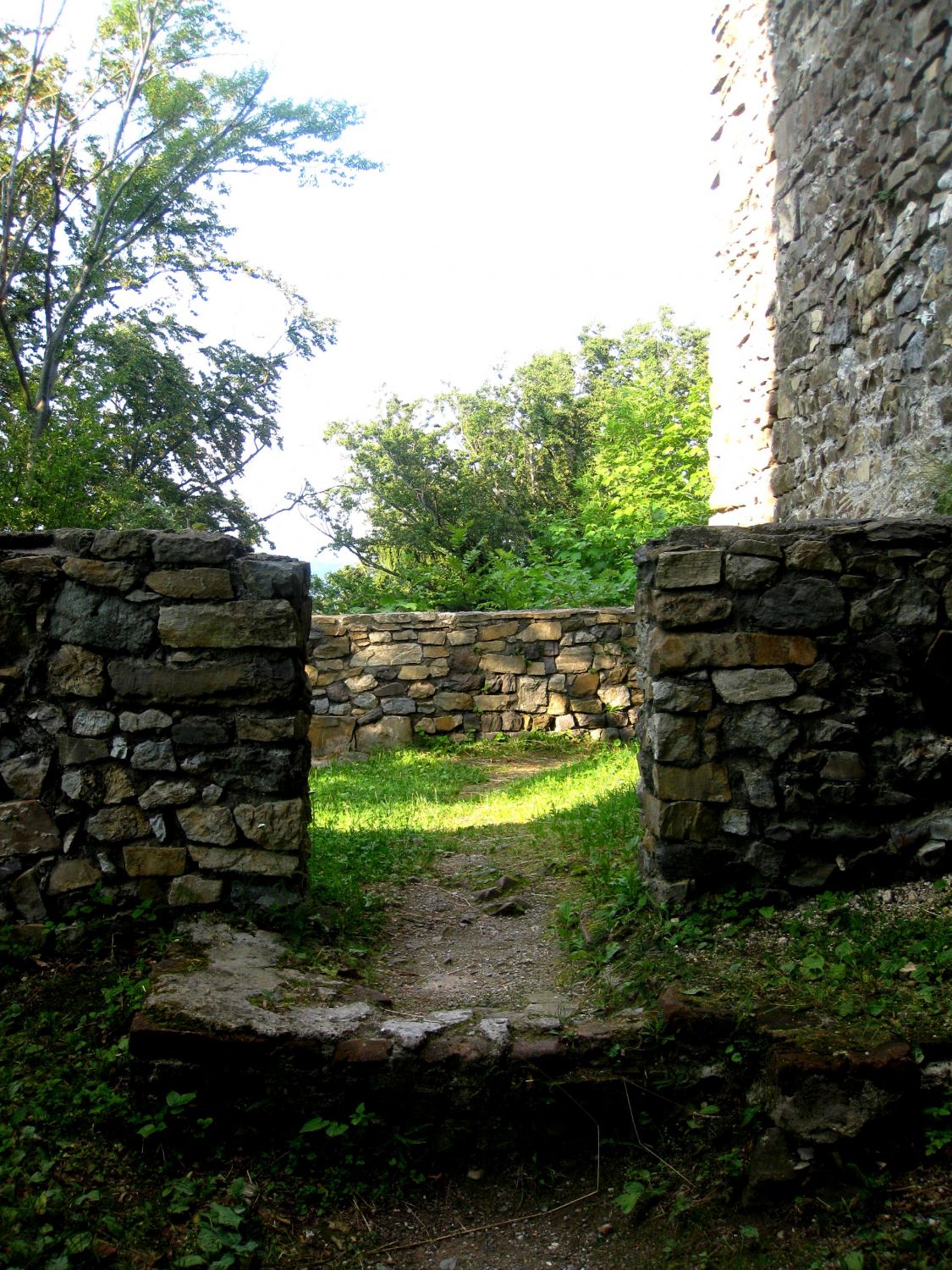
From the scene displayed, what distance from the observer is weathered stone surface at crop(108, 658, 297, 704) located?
3664 mm

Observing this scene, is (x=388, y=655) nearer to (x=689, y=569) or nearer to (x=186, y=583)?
(x=186, y=583)

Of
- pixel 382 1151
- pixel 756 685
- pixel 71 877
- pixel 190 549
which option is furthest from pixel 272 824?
pixel 756 685

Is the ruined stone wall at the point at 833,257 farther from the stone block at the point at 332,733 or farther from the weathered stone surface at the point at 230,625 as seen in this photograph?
the stone block at the point at 332,733

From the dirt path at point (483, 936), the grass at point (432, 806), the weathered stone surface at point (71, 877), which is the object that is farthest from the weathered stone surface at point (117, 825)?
the dirt path at point (483, 936)

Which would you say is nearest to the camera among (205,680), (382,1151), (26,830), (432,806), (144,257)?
(382,1151)

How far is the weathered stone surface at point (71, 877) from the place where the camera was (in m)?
3.57

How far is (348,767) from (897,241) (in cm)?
562

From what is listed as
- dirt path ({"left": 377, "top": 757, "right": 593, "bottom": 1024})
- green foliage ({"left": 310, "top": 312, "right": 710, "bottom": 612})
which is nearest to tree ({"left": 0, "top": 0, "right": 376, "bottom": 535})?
green foliage ({"left": 310, "top": 312, "right": 710, "bottom": 612})

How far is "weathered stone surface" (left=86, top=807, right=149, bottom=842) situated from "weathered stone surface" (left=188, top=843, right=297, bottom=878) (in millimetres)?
208

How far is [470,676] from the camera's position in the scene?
8977mm

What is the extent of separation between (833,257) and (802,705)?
10.2ft

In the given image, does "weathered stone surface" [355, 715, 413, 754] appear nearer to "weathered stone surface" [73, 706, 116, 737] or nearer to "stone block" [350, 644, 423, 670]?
"stone block" [350, 644, 423, 670]

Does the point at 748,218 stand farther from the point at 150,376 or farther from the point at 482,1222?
the point at 150,376

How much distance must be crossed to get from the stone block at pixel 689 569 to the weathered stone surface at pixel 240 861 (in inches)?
72.5
